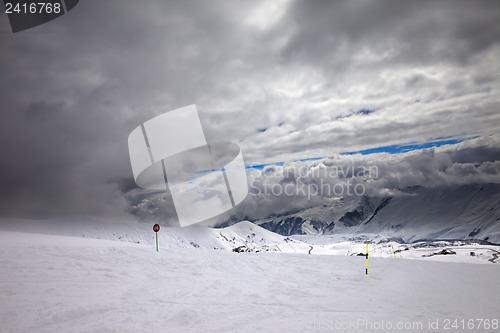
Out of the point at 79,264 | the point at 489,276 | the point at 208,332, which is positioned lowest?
the point at 489,276

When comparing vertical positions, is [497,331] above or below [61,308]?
below

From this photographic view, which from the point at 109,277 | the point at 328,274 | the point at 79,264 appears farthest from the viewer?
the point at 328,274

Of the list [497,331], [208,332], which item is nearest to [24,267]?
[208,332]

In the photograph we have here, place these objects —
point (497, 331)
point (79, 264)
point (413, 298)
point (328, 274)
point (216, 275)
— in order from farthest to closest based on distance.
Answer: point (328, 274) → point (216, 275) → point (79, 264) → point (413, 298) → point (497, 331)

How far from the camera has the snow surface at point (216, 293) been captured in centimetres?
1078

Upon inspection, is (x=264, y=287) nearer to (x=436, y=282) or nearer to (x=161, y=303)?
(x=161, y=303)

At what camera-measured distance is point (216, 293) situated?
1512 centimetres

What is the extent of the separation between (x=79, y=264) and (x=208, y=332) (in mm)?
10688

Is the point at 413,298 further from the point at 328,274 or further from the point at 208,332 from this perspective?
the point at 208,332

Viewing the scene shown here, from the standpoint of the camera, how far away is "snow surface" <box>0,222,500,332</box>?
35.4ft

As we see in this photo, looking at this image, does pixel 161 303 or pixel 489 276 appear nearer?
pixel 161 303

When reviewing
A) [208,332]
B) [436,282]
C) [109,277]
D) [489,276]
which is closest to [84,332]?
[208,332]

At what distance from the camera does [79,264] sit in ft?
57.4

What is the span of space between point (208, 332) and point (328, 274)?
13.0 metres
